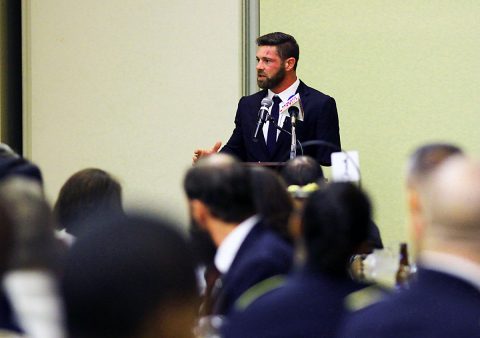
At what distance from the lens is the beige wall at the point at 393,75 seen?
638 cm

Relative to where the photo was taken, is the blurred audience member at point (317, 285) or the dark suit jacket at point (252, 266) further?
the dark suit jacket at point (252, 266)

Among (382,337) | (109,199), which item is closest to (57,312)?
(382,337)

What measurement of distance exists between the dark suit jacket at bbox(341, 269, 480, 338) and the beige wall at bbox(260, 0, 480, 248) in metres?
4.61

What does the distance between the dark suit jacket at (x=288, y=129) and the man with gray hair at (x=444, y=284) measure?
3.24 meters

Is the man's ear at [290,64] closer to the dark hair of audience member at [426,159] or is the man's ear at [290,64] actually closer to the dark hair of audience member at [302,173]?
the dark hair of audience member at [302,173]

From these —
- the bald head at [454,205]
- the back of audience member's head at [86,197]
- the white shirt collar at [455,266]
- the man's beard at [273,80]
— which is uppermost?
the bald head at [454,205]

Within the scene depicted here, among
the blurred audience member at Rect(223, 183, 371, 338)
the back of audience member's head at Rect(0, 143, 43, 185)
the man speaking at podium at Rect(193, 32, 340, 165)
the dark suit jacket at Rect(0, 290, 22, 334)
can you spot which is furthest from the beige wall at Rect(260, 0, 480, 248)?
the dark suit jacket at Rect(0, 290, 22, 334)

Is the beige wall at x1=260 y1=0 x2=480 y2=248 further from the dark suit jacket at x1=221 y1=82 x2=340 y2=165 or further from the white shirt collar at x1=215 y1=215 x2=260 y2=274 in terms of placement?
the white shirt collar at x1=215 y1=215 x2=260 y2=274

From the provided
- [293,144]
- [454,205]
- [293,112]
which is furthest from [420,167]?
[293,112]

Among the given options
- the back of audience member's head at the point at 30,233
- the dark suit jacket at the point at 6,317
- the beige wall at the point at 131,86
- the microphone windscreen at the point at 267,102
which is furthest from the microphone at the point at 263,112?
the back of audience member's head at the point at 30,233

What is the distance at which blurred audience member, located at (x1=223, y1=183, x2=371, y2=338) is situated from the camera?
2.04 metres

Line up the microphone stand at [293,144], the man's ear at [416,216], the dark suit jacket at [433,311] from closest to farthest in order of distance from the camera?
the dark suit jacket at [433,311], the man's ear at [416,216], the microphone stand at [293,144]

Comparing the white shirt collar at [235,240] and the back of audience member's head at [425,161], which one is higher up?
the back of audience member's head at [425,161]

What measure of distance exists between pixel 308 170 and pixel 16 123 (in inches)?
158
